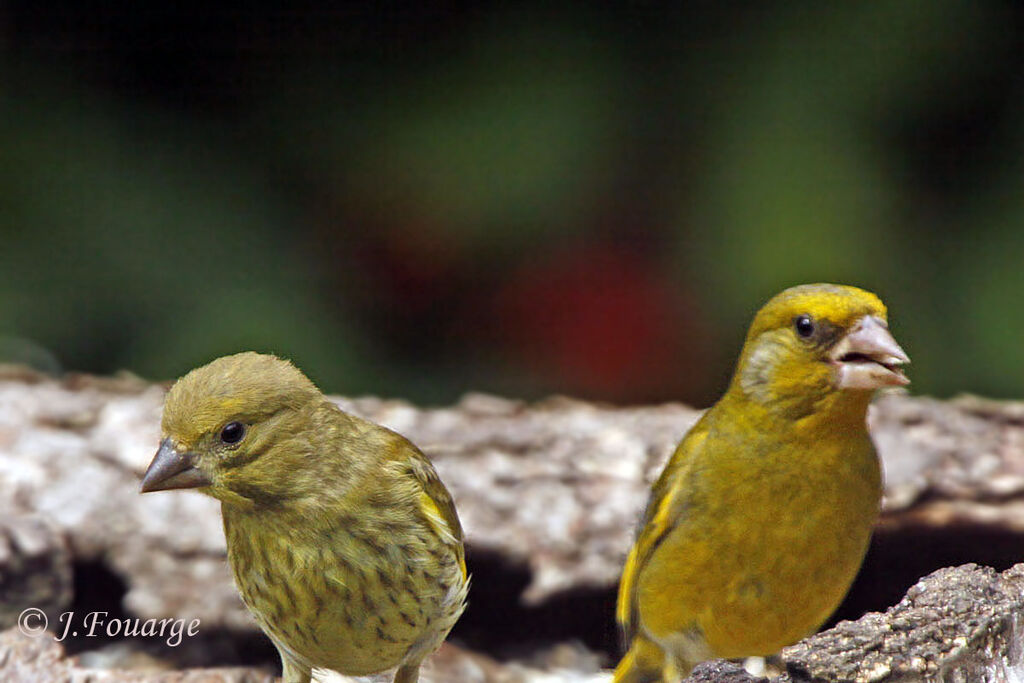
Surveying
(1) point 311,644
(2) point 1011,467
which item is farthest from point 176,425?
(2) point 1011,467

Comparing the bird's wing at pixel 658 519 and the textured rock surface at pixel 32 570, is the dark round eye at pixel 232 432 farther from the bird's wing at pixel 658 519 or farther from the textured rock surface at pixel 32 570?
the textured rock surface at pixel 32 570

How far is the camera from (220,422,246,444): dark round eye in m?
0.97

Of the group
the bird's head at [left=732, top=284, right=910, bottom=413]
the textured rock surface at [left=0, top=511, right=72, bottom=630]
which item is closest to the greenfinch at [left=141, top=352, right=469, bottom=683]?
the bird's head at [left=732, top=284, right=910, bottom=413]

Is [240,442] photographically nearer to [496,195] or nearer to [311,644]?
[311,644]

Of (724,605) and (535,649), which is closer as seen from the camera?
(724,605)

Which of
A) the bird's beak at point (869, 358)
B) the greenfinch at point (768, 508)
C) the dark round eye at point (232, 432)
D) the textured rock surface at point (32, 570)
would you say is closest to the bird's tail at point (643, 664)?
the greenfinch at point (768, 508)

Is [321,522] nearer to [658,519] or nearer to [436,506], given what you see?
[436,506]

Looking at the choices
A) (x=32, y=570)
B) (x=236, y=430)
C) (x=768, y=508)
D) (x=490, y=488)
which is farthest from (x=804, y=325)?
(x=32, y=570)

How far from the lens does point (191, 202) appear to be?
7.34 feet

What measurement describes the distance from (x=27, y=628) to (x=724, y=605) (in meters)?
0.66

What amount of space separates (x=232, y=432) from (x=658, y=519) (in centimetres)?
38

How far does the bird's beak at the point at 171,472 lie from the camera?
934 millimetres

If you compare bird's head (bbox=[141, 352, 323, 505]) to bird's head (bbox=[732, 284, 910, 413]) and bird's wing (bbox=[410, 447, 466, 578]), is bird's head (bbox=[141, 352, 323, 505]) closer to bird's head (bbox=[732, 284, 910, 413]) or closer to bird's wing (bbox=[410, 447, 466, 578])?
bird's wing (bbox=[410, 447, 466, 578])

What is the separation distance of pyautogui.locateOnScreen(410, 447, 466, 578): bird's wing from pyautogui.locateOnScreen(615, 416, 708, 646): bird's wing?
15 centimetres
